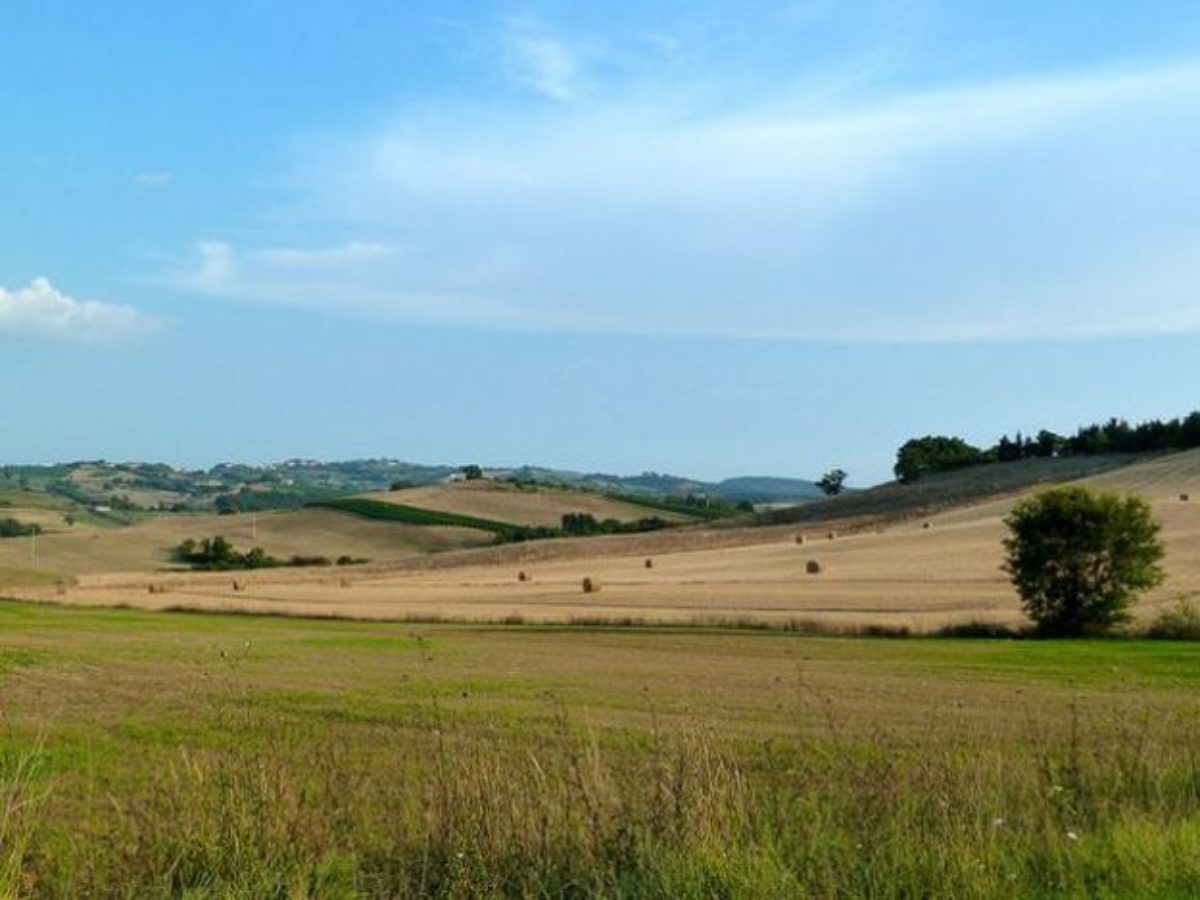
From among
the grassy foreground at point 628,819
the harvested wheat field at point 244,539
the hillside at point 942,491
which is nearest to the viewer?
the grassy foreground at point 628,819

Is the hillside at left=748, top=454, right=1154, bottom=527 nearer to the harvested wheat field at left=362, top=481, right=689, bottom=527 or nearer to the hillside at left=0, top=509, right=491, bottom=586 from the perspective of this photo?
the harvested wheat field at left=362, top=481, right=689, bottom=527

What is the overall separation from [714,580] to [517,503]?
224ft

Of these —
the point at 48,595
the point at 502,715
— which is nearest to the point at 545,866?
the point at 502,715

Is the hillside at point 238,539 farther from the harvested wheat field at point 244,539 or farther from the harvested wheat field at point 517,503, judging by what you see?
the harvested wheat field at point 517,503

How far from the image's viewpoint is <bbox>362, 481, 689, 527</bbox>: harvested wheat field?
13225 centimetres

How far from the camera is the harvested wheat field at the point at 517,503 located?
434ft

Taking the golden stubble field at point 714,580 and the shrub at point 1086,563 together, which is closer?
the shrub at point 1086,563

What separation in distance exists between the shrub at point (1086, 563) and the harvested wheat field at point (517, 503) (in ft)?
280

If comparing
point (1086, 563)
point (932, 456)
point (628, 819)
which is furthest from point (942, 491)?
A: point (628, 819)

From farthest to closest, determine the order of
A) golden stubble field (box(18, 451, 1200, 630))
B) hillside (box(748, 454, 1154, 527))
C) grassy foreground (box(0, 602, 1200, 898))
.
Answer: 1. hillside (box(748, 454, 1154, 527))
2. golden stubble field (box(18, 451, 1200, 630))
3. grassy foreground (box(0, 602, 1200, 898))

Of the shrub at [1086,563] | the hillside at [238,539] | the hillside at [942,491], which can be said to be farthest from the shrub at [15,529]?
the shrub at [1086,563]

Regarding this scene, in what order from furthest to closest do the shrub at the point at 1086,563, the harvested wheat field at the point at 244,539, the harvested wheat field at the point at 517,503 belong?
the harvested wheat field at the point at 517,503, the harvested wheat field at the point at 244,539, the shrub at the point at 1086,563

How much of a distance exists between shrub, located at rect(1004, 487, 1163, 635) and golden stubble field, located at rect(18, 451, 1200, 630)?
10.1ft

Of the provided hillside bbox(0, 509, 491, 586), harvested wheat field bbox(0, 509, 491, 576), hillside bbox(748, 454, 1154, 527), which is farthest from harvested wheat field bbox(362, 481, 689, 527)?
hillside bbox(748, 454, 1154, 527)
